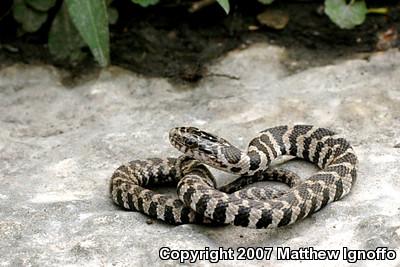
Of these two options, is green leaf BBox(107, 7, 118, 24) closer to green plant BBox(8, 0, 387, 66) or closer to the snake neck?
green plant BBox(8, 0, 387, 66)

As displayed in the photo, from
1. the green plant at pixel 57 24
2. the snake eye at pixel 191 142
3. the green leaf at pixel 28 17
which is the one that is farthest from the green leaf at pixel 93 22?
the green leaf at pixel 28 17

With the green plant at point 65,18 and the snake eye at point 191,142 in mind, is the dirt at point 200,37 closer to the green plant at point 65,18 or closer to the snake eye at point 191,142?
the green plant at point 65,18

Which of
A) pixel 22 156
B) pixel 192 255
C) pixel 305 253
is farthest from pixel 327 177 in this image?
pixel 22 156

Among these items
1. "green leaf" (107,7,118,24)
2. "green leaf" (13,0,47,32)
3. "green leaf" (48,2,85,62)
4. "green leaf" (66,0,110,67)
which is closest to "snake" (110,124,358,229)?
"green leaf" (66,0,110,67)

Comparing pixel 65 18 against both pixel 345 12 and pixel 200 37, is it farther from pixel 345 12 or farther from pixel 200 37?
pixel 345 12

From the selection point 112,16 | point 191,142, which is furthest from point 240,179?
point 112,16

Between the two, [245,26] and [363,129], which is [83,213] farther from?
[245,26]

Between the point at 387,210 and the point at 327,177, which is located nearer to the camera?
the point at 387,210
